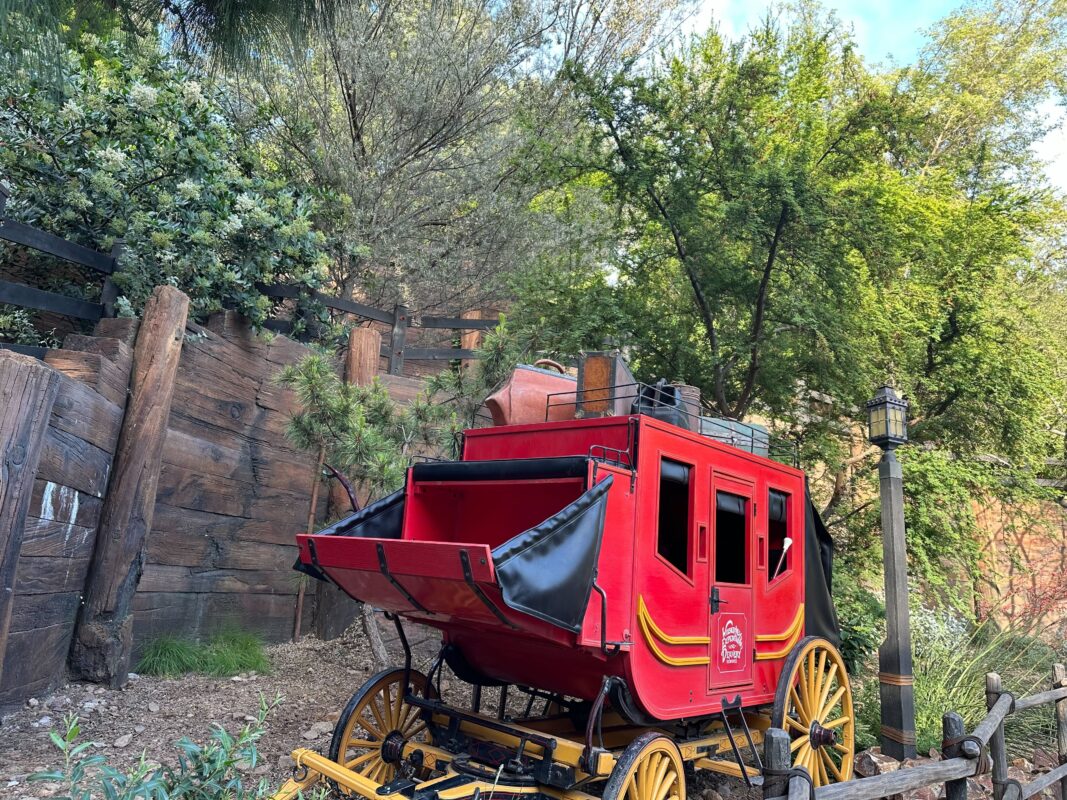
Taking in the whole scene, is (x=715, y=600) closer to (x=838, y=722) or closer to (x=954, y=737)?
(x=838, y=722)

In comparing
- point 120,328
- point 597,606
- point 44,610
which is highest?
point 120,328

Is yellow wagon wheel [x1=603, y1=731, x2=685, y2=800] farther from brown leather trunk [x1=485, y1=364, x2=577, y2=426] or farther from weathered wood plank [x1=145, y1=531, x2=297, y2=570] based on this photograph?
A: weathered wood plank [x1=145, y1=531, x2=297, y2=570]

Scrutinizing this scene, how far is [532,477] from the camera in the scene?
4105 mm

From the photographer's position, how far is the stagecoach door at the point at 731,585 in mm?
4598

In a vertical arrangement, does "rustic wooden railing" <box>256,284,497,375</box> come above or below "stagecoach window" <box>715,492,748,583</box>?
above

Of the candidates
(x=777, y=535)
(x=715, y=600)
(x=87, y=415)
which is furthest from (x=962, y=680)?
(x=87, y=415)

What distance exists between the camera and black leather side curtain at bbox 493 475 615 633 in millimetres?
3404

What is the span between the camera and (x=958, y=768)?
458cm

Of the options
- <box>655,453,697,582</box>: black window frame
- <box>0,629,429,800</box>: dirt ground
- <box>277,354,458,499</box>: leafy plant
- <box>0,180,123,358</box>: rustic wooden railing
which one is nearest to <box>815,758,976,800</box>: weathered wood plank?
<box>655,453,697,582</box>: black window frame

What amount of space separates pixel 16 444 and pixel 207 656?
8.89ft

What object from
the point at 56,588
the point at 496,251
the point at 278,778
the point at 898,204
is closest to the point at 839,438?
the point at 898,204

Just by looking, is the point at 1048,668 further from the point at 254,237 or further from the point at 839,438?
the point at 254,237

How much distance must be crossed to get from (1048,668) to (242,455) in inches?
340

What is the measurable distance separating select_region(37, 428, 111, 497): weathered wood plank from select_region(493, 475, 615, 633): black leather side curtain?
3.15 metres
